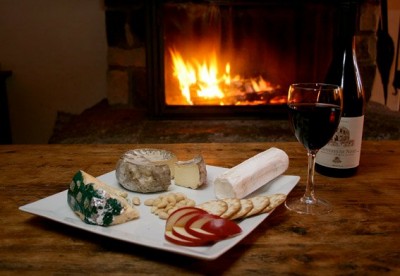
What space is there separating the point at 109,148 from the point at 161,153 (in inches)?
11.2

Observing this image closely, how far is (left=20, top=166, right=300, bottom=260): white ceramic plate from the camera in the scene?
0.57 meters

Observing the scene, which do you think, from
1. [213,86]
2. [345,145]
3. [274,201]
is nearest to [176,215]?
[274,201]

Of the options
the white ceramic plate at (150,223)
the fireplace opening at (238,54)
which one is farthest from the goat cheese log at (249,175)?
the fireplace opening at (238,54)

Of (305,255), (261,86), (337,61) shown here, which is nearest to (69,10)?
(261,86)

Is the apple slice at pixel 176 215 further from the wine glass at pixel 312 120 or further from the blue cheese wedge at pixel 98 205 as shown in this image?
the wine glass at pixel 312 120

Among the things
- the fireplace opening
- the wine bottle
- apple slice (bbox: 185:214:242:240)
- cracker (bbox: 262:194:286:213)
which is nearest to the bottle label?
the wine bottle

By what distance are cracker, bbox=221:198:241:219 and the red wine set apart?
6.5 inches

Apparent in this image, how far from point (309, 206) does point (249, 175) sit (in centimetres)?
11

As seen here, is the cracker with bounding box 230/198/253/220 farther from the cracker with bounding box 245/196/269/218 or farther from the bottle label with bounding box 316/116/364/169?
the bottle label with bounding box 316/116/364/169

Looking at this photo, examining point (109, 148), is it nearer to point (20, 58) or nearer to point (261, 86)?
point (261, 86)

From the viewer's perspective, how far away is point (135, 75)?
7.22 feet

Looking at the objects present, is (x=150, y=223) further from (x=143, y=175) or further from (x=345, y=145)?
(x=345, y=145)

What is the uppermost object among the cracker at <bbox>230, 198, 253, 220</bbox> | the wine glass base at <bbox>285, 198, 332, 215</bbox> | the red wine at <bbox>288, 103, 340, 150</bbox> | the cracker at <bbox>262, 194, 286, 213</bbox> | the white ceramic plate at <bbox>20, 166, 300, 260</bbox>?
the red wine at <bbox>288, 103, 340, 150</bbox>

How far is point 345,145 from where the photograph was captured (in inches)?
34.6
